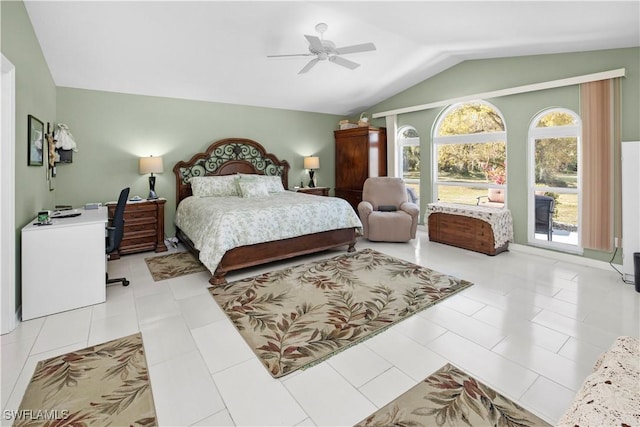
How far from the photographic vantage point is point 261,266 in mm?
3998

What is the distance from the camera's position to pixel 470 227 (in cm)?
465

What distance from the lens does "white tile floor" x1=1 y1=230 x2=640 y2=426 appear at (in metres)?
1.70

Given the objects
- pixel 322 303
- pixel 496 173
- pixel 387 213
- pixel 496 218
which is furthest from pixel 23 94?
pixel 496 173

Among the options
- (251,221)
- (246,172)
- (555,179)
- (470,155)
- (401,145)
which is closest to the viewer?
(251,221)

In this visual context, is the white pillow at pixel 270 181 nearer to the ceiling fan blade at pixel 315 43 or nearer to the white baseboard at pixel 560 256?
the ceiling fan blade at pixel 315 43

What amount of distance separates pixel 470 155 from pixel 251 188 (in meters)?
3.79

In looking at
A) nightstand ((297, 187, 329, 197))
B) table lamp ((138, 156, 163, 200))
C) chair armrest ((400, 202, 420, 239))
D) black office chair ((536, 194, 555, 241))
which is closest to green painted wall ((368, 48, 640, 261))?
black office chair ((536, 194, 555, 241))

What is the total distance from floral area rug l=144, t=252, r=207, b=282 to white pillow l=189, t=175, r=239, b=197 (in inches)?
41.9

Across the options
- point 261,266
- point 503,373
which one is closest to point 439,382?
point 503,373

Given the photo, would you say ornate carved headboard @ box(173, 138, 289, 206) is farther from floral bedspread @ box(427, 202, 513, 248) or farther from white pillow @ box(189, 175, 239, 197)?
floral bedspread @ box(427, 202, 513, 248)

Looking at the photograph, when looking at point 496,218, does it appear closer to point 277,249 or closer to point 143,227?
point 277,249

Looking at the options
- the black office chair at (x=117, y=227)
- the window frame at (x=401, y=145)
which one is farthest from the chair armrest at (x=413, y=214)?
the black office chair at (x=117, y=227)

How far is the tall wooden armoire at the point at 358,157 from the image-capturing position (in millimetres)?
6430

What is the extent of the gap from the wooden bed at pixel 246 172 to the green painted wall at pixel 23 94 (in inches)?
65.9
